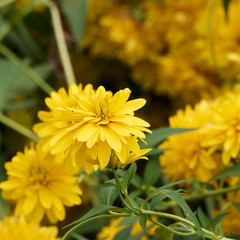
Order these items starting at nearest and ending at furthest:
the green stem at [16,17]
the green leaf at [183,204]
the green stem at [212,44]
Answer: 1. the green leaf at [183,204]
2. the green stem at [212,44]
3. the green stem at [16,17]

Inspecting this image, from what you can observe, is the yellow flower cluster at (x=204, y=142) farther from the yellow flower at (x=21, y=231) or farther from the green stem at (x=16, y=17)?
the green stem at (x=16, y=17)

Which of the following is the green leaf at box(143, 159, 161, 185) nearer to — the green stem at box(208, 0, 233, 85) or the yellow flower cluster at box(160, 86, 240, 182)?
the yellow flower cluster at box(160, 86, 240, 182)

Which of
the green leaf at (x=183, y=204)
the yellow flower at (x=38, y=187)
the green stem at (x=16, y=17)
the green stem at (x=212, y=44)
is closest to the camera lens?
the green leaf at (x=183, y=204)

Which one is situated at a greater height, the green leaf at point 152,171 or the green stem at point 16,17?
the green stem at point 16,17

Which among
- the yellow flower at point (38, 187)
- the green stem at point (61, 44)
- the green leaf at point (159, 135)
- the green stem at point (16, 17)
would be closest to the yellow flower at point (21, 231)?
the yellow flower at point (38, 187)

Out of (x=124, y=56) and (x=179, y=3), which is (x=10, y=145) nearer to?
(x=124, y=56)

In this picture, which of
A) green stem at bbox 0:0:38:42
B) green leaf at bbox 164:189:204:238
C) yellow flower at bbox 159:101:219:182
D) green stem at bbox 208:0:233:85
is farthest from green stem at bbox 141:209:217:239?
green stem at bbox 0:0:38:42

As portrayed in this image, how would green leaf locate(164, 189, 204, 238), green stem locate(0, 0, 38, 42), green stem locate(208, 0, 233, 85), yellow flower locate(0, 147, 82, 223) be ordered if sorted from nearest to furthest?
green leaf locate(164, 189, 204, 238) → yellow flower locate(0, 147, 82, 223) → green stem locate(208, 0, 233, 85) → green stem locate(0, 0, 38, 42)
